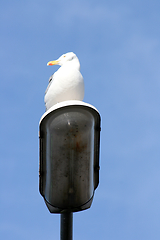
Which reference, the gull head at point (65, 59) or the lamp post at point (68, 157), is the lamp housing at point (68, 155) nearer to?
the lamp post at point (68, 157)

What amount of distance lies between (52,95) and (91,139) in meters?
1.72

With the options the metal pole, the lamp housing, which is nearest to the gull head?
the lamp housing

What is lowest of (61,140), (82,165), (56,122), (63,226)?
(63,226)

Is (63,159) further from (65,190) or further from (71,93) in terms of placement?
(71,93)

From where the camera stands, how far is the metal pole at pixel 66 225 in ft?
10.3

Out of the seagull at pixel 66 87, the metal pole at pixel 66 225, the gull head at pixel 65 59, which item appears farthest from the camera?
the gull head at pixel 65 59

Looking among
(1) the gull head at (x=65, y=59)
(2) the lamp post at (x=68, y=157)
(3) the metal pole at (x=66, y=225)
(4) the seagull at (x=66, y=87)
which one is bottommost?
(3) the metal pole at (x=66, y=225)

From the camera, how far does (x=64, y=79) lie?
16.2 ft

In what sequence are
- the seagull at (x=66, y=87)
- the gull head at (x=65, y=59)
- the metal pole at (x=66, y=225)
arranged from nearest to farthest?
the metal pole at (x=66, y=225), the seagull at (x=66, y=87), the gull head at (x=65, y=59)

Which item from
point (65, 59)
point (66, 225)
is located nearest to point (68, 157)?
point (66, 225)

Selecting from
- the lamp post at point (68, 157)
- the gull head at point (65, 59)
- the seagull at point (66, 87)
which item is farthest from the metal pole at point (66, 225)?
the gull head at point (65, 59)

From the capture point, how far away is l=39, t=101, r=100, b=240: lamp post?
3.17 meters

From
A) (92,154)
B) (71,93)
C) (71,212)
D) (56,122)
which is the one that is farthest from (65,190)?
(71,93)

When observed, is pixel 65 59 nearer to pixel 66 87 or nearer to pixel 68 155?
pixel 66 87
